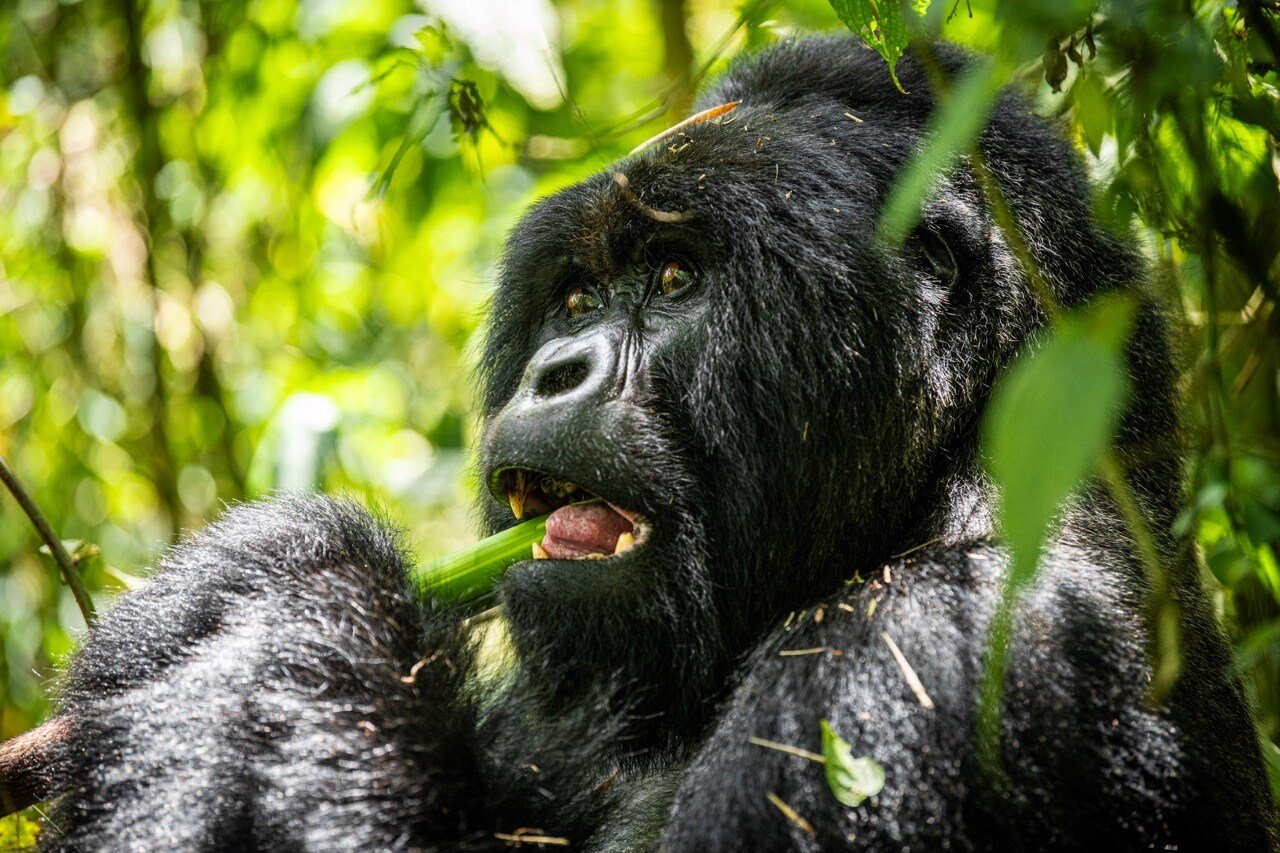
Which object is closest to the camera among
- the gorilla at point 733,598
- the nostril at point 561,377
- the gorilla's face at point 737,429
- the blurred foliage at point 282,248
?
the gorilla at point 733,598

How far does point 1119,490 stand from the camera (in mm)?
1735

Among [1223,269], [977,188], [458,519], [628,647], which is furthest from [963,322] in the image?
[458,519]

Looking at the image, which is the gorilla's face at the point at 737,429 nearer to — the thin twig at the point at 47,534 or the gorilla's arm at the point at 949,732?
the gorilla's arm at the point at 949,732

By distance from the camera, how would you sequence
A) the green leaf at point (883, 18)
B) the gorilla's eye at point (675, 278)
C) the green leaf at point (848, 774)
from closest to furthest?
1. the green leaf at point (848, 774)
2. the green leaf at point (883, 18)
3. the gorilla's eye at point (675, 278)

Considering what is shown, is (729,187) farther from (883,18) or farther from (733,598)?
(733,598)

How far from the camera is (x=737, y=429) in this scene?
264 cm

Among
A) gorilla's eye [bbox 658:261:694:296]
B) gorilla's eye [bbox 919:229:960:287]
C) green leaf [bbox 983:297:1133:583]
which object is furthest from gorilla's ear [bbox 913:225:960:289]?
green leaf [bbox 983:297:1133:583]

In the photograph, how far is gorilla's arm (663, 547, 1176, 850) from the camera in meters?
1.99

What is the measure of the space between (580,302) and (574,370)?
13.6 inches

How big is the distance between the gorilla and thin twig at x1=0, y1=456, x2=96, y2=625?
0.81 feet

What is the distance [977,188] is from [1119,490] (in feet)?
4.20

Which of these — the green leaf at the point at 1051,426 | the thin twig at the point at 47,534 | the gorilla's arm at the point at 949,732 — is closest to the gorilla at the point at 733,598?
the gorilla's arm at the point at 949,732

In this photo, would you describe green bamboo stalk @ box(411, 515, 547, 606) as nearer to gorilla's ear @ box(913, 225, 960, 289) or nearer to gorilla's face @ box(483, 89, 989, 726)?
gorilla's face @ box(483, 89, 989, 726)

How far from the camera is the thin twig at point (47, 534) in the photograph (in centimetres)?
284
